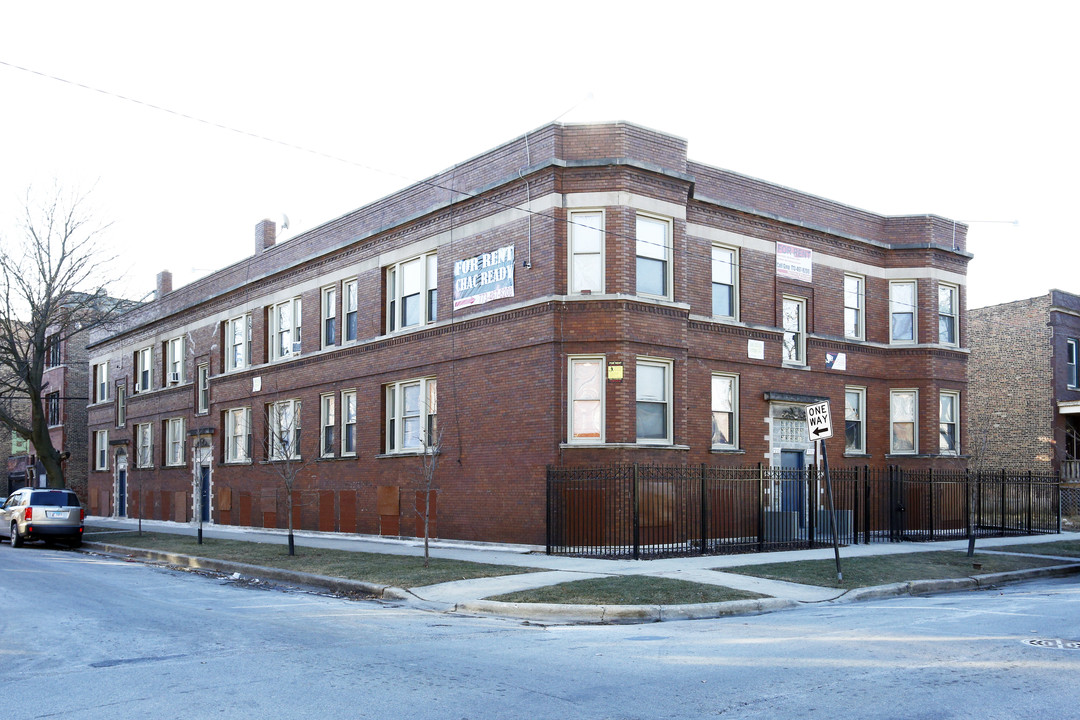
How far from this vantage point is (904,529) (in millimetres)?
25453

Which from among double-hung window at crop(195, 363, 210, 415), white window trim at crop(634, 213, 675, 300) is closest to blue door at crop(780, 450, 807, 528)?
white window trim at crop(634, 213, 675, 300)

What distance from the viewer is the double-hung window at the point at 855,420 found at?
26.0 m

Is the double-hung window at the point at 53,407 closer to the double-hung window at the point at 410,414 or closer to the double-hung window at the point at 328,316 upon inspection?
the double-hung window at the point at 328,316

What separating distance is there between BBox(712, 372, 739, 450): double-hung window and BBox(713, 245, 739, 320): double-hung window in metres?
1.63

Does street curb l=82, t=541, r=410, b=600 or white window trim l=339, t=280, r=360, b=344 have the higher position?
white window trim l=339, t=280, r=360, b=344

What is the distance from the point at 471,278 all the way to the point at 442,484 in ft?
16.6

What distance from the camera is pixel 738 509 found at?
22.3m

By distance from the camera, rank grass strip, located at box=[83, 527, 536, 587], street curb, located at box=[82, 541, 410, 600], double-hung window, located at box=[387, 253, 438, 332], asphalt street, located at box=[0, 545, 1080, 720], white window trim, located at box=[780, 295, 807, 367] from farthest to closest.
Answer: white window trim, located at box=[780, 295, 807, 367] < double-hung window, located at box=[387, 253, 438, 332] < grass strip, located at box=[83, 527, 536, 587] < street curb, located at box=[82, 541, 410, 600] < asphalt street, located at box=[0, 545, 1080, 720]

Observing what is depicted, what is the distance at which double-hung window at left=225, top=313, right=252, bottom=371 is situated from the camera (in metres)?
32.5

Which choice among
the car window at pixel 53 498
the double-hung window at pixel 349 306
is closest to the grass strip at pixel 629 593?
the double-hung window at pixel 349 306

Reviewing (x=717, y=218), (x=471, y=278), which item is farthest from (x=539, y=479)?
(x=717, y=218)

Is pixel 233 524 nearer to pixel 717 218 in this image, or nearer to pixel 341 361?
pixel 341 361

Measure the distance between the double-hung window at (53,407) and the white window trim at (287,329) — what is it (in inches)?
1041

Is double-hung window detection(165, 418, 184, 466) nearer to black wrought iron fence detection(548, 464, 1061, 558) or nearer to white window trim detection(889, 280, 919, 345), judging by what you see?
black wrought iron fence detection(548, 464, 1061, 558)
